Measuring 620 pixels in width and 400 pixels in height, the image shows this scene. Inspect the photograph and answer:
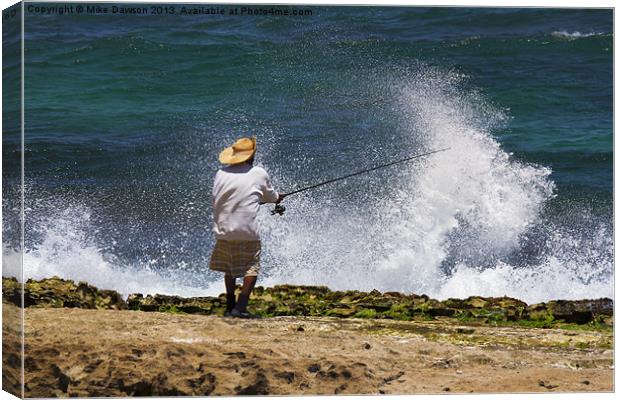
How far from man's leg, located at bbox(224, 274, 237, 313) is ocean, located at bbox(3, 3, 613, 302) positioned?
55 centimetres

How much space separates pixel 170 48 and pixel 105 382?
291 centimetres

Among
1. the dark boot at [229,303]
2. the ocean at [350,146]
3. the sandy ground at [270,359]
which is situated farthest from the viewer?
the ocean at [350,146]

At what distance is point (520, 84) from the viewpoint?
12.6m

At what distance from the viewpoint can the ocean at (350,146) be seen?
40.0 feet

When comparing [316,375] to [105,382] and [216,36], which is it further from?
[216,36]

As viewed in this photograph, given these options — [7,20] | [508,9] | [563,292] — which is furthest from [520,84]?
[7,20]

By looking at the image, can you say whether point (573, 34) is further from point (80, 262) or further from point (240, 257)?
point (80, 262)

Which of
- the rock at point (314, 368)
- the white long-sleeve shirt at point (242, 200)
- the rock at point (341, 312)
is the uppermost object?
the white long-sleeve shirt at point (242, 200)

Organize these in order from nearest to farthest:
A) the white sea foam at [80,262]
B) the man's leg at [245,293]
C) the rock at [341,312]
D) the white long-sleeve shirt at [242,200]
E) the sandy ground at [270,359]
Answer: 1. the sandy ground at [270,359]
2. the white long-sleeve shirt at [242,200]
3. the man's leg at [245,293]
4. the white sea foam at [80,262]
5. the rock at [341,312]

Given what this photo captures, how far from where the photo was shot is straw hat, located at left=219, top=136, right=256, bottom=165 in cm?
1135

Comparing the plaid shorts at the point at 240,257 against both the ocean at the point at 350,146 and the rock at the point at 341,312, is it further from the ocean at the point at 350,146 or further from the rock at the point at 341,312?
the rock at the point at 341,312

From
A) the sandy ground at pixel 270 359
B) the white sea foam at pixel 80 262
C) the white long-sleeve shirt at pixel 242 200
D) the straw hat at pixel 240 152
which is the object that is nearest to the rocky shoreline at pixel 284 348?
the sandy ground at pixel 270 359

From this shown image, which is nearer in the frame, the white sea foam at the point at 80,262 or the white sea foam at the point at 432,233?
the white sea foam at the point at 80,262

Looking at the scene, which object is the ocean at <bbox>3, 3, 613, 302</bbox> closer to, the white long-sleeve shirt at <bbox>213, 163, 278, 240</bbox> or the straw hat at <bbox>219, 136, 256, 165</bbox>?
the white long-sleeve shirt at <bbox>213, 163, 278, 240</bbox>
